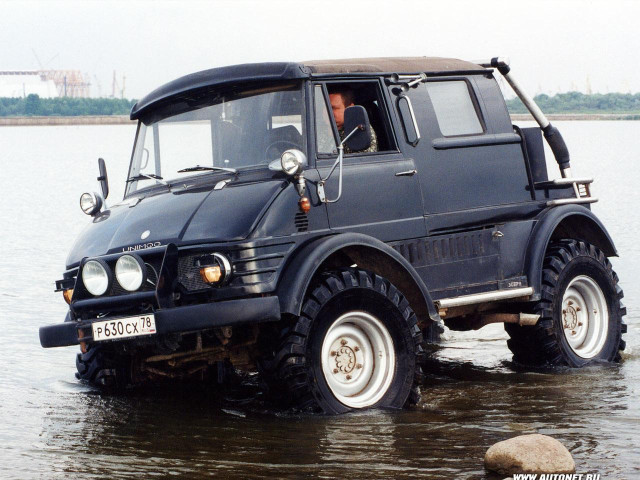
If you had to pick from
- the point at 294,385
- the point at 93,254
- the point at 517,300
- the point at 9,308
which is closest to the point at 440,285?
the point at 517,300

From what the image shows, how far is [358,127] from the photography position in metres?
8.19

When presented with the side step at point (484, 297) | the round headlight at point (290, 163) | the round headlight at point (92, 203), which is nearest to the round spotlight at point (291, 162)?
the round headlight at point (290, 163)

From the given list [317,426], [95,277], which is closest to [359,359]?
[317,426]

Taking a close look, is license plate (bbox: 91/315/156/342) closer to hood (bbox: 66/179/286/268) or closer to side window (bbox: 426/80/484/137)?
hood (bbox: 66/179/286/268)

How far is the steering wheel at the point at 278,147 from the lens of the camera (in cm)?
835

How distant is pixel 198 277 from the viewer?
25.2 ft

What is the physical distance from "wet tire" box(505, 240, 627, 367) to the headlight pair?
365 cm

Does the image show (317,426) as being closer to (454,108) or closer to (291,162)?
(291,162)

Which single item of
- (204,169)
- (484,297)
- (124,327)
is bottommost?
(484,297)

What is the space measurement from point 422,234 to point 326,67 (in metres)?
1.41

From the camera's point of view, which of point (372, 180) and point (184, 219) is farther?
point (372, 180)

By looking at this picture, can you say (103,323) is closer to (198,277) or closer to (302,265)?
(198,277)

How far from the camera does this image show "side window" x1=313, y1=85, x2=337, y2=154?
331 inches

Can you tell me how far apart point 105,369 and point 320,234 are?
211 centimetres
